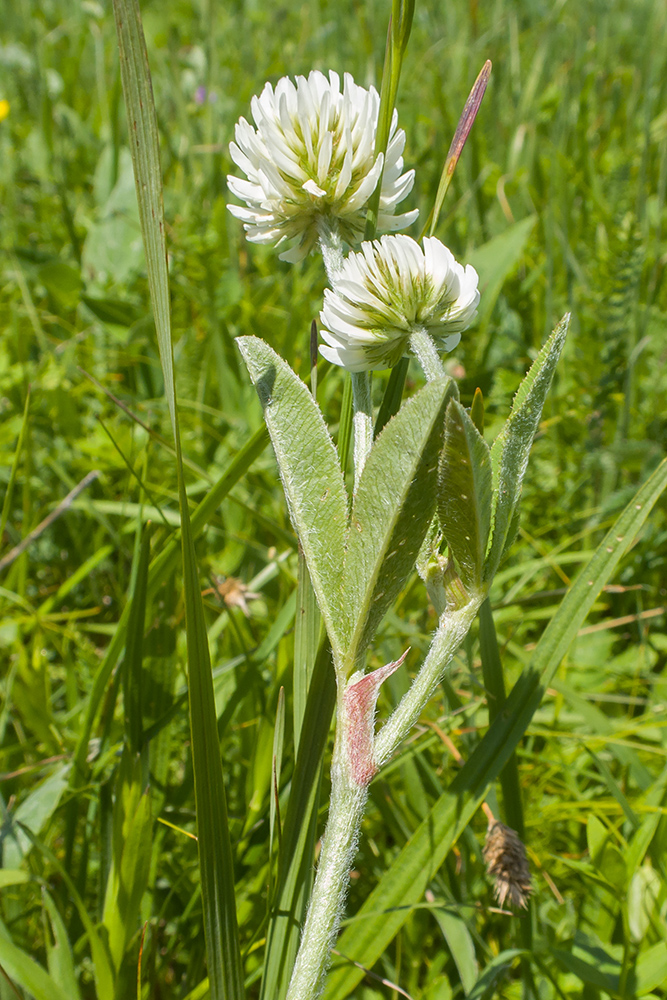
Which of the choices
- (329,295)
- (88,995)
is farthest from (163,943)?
(329,295)

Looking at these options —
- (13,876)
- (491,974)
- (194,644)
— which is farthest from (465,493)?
(13,876)

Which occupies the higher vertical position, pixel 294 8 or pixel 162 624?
pixel 294 8

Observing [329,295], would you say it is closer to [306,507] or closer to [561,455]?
[306,507]

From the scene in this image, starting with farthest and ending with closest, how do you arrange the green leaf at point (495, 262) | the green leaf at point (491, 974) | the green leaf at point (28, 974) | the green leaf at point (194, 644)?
the green leaf at point (495, 262) < the green leaf at point (491, 974) < the green leaf at point (28, 974) < the green leaf at point (194, 644)

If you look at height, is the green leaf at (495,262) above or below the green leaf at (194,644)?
above

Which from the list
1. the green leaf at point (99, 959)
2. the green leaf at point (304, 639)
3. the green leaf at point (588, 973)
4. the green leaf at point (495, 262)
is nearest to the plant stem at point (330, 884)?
the green leaf at point (304, 639)

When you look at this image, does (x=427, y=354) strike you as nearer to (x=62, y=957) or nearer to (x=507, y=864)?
(x=507, y=864)

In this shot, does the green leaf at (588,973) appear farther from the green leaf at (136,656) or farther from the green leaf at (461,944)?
the green leaf at (136,656)

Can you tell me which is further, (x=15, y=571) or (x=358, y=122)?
(x=15, y=571)
